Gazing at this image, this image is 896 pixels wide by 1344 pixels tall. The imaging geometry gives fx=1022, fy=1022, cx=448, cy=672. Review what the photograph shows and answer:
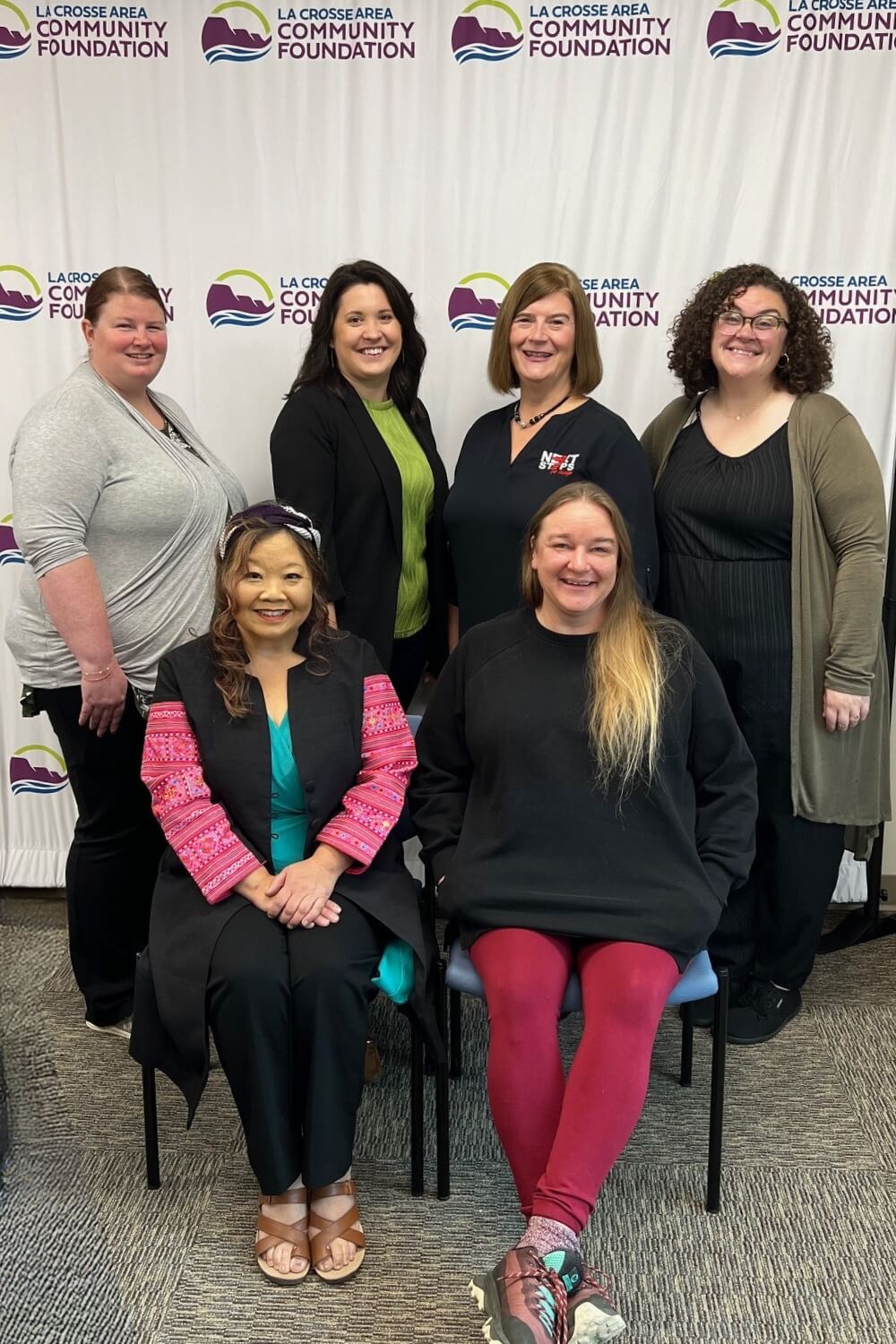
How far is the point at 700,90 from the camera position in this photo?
2.65 m

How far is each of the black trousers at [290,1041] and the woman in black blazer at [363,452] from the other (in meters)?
0.81

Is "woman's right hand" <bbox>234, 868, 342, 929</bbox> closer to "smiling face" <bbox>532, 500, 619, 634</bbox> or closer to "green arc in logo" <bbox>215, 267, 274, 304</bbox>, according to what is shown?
"smiling face" <bbox>532, 500, 619, 634</bbox>

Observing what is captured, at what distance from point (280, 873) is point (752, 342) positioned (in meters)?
1.52

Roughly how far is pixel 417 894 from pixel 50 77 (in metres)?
2.39

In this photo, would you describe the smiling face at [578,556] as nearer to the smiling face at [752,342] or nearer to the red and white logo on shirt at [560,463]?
the red and white logo on shirt at [560,463]

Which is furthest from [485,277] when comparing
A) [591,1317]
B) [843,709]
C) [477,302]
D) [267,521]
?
[591,1317]

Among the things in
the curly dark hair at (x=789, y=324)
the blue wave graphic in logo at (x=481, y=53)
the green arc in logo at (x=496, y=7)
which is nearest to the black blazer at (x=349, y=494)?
the curly dark hair at (x=789, y=324)

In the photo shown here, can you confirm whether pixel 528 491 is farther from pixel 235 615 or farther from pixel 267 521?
pixel 235 615

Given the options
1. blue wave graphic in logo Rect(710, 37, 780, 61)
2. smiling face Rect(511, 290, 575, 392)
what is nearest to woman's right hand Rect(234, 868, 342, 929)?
smiling face Rect(511, 290, 575, 392)

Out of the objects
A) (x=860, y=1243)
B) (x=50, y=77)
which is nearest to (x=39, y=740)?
(x=50, y=77)

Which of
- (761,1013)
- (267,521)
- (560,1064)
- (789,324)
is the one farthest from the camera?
(761,1013)

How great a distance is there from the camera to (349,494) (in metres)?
2.35

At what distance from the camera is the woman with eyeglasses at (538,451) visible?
2.28m

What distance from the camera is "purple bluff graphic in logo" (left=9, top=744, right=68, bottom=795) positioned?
3193 millimetres
